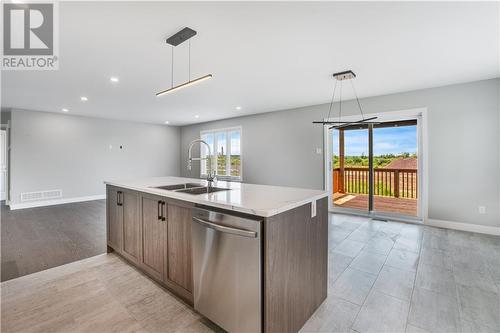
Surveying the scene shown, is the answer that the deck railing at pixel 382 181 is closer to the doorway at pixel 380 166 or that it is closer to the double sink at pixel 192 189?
the doorway at pixel 380 166

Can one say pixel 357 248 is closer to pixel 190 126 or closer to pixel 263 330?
pixel 263 330

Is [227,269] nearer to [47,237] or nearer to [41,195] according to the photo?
[47,237]

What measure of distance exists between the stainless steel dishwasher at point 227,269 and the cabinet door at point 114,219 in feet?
4.93

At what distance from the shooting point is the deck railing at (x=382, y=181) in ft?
Result: 18.4

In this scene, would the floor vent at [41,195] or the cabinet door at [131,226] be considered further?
the floor vent at [41,195]

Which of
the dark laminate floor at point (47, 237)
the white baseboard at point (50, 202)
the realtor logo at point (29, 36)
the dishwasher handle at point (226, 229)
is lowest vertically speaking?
the dark laminate floor at point (47, 237)

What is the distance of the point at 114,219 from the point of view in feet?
9.33

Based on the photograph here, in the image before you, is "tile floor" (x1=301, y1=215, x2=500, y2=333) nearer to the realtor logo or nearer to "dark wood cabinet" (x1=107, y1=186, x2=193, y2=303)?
"dark wood cabinet" (x1=107, y1=186, x2=193, y2=303)

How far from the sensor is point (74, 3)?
6.13ft

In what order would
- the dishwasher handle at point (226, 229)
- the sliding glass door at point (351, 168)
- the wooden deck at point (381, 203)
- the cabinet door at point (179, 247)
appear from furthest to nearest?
the sliding glass door at point (351, 168), the wooden deck at point (381, 203), the cabinet door at point (179, 247), the dishwasher handle at point (226, 229)

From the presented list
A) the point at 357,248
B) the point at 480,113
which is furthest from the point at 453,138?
the point at 357,248

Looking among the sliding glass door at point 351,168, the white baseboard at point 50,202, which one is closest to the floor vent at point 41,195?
the white baseboard at point 50,202

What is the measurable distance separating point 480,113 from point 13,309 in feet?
21.0

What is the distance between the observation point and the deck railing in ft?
18.4
